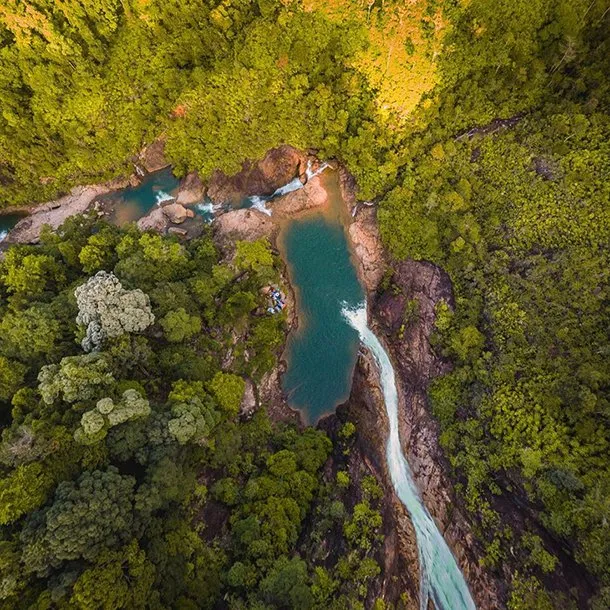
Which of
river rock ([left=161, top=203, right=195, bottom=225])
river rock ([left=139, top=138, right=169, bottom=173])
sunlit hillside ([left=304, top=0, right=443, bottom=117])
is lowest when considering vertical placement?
river rock ([left=161, top=203, right=195, bottom=225])

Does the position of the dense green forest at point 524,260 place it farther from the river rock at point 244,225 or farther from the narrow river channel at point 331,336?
the river rock at point 244,225

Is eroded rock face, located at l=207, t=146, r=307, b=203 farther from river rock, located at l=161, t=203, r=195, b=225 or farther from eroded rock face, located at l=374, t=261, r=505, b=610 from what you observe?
eroded rock face, located at l=374, t=261, r=505, b=610

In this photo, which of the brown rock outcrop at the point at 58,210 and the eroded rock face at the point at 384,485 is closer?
the eroded rock face at the point at 384,485

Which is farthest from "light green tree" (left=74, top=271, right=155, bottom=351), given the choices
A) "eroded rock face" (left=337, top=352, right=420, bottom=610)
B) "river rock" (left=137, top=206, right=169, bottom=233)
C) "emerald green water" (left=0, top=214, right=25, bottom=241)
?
"emerald green water" (left=0, top=214, right=25, bottom=241)

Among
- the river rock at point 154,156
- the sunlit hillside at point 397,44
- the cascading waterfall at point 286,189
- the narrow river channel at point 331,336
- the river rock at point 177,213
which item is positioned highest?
the sunlit hillside at point 397,44

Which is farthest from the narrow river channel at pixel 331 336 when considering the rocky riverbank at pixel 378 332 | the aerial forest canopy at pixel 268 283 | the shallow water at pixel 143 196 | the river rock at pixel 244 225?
the shallow water at pixel 143 196

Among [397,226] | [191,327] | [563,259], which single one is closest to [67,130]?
[191,327]
